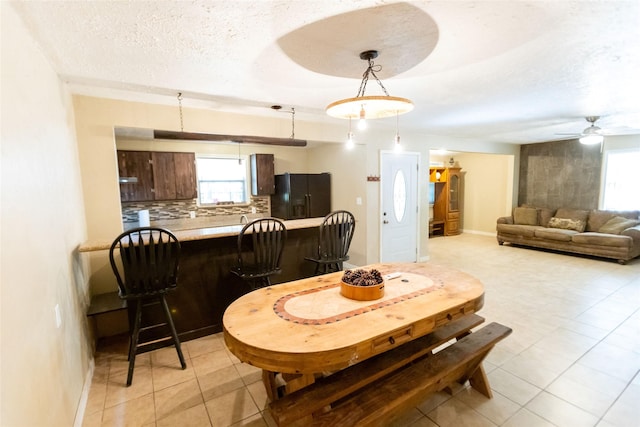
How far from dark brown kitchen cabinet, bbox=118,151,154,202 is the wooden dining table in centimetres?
358

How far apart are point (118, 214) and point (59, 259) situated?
48.7 inches

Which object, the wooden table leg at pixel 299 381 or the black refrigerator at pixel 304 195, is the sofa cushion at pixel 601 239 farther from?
the wooden table leg at pixel 299 381

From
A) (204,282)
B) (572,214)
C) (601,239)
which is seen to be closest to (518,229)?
(572,214)

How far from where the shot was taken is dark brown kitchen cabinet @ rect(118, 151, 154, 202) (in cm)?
450

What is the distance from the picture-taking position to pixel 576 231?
614 cm

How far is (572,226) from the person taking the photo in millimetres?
6254

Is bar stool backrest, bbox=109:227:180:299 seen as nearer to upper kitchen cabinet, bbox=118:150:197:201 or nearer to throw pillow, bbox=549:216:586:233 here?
upper kitchen cabinet, bbox=118:150:197:201

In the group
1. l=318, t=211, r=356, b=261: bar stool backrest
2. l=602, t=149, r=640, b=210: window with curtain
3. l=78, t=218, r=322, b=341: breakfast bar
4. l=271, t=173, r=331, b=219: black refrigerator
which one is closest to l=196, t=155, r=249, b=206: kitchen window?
l=271, t=173, r=331, b=219: black refrigerator

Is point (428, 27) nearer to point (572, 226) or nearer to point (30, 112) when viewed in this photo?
point (30, 112)

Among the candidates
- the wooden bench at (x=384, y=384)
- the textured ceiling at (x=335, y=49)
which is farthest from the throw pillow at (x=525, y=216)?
the wooden bench at (x=384, y=384)

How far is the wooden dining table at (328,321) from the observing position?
4.52 feet

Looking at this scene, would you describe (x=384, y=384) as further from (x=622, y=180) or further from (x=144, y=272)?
(x=622, y=180)

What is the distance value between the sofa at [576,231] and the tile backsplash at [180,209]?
568 centimetres

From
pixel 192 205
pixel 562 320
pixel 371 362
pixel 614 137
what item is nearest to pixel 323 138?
pixel 192 205
